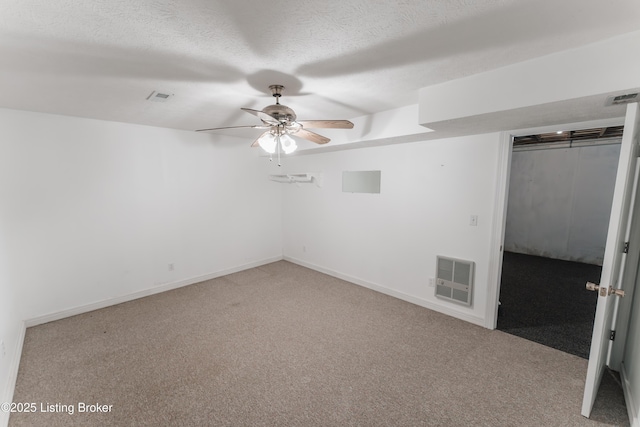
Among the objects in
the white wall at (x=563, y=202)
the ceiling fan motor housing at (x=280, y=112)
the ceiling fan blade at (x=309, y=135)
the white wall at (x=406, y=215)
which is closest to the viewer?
the ceiling fan motor housing at (x=280, y=112)

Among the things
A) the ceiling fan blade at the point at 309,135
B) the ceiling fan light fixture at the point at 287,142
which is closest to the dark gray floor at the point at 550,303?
the ceiling fan blade at the point at 309,135

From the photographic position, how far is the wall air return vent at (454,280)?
3.09 metres

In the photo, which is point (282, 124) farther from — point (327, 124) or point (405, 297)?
point (405, 297)

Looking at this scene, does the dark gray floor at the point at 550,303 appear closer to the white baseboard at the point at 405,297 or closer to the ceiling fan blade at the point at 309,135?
the white baseboard at the point at 405,297

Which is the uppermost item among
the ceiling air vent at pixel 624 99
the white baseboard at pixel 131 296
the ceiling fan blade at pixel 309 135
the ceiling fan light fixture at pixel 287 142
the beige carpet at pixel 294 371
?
the ceiling air vent at pixel 624 99

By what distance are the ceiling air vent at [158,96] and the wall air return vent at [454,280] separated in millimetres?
3346

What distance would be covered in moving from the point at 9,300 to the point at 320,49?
3543mm

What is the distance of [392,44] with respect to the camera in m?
1.63

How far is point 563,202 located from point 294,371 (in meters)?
6.21

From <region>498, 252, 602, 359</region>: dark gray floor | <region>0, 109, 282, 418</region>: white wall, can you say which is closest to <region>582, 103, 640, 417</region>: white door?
<region>498, 252, 602, 359</region>: dark gray floor

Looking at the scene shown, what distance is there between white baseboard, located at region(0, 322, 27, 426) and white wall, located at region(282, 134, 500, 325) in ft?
11.7

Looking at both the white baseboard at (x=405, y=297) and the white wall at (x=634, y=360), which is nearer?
the white wall at (x=634, y=360)

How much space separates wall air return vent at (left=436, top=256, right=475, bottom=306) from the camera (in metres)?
3.09

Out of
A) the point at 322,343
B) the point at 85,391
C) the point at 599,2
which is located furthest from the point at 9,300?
the point at 599,2
